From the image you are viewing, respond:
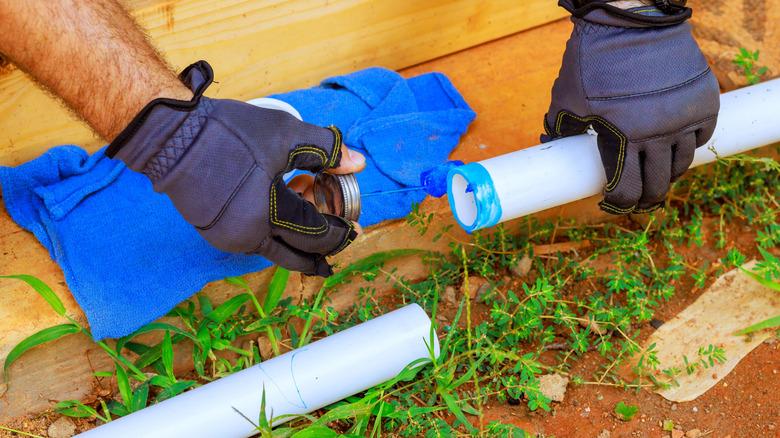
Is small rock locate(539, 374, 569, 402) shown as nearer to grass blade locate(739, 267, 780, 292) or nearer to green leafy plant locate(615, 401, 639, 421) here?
green leafy plant locate(615, 401, 639, 421)

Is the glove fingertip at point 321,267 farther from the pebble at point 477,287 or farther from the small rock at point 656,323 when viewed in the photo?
the small rock at point 656,323

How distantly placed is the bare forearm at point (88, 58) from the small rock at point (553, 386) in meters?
1.19

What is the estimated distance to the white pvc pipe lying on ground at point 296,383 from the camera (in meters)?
1.92

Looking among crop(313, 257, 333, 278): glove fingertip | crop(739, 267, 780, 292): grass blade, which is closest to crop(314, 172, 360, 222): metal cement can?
crop(313, 257, 333, 278): glove fingertip

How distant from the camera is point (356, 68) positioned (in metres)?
2.87

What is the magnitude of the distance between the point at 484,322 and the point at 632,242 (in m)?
0.54

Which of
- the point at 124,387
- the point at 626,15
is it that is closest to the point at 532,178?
the point at 626,15

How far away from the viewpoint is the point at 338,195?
215cm

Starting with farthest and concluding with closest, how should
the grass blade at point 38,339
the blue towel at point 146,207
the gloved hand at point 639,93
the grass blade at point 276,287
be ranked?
the grass blade at point 276,287
the blue towel at point 146,207
the grass blade at point 38,339
the gloved hand at point 639,93

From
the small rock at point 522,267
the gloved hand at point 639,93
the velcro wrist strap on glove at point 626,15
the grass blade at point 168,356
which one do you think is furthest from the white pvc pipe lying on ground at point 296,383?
the velcro wrist strap on glove at point 626,15

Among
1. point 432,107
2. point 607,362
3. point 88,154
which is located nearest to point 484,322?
point 607,362

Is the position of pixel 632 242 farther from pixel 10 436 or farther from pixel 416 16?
pixel 10 436

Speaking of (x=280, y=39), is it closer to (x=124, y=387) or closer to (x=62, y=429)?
(x=124, y=387)

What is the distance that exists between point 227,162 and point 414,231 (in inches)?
31.9
